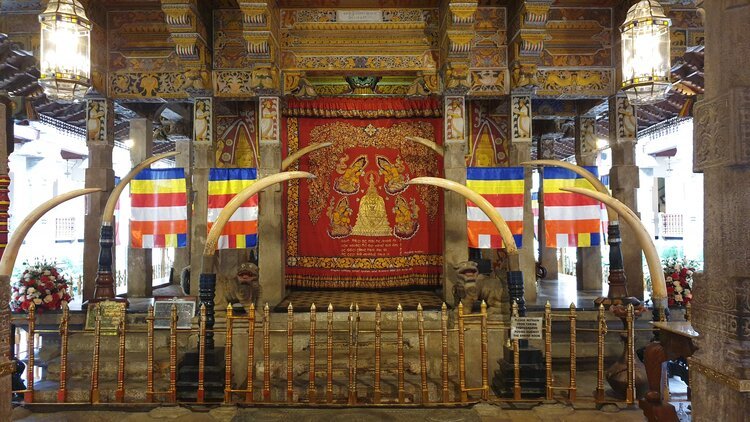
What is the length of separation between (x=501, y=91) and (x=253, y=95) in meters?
→ 4.38

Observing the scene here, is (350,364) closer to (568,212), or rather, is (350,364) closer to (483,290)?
(483,290)

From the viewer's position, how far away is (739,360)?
273 centimetres

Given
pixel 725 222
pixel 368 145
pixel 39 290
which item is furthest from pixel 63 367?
pixel 725 222

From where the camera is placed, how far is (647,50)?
539 cm

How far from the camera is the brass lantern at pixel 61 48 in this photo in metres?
5.32

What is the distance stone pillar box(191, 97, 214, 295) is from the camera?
7.96 meters

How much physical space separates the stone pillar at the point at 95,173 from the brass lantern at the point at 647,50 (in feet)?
27.5

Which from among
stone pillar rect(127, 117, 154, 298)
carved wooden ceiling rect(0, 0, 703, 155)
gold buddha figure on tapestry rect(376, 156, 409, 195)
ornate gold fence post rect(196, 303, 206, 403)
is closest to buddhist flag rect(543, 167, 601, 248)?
carved wooden ceiling rect(0, 0, 703, 155)

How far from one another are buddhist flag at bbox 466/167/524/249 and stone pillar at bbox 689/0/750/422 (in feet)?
14.7

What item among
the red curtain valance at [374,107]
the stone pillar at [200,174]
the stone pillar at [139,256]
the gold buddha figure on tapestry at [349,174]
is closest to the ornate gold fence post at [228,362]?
the stone pillar at [200,174]

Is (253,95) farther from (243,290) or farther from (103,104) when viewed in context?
(243,290)

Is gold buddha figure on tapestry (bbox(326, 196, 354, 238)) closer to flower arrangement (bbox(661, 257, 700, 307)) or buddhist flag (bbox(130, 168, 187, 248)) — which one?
buddhist flag (bbox(130, 168, 187, 248))

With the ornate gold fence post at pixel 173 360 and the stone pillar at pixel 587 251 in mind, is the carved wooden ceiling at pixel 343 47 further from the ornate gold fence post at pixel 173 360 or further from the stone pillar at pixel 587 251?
the ornate gold fence post at pixel 173 360

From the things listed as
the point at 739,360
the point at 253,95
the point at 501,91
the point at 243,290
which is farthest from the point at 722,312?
the point at 253,95
